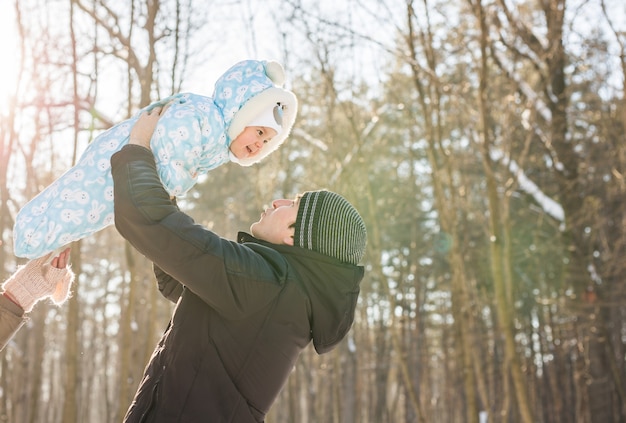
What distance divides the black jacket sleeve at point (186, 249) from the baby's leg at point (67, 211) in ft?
1.23

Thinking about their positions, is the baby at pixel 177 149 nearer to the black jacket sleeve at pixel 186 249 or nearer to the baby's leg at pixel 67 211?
the baby's leg at pixel 67 211

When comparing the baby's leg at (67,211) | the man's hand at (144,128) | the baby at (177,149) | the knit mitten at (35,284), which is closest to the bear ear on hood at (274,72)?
the baby at (177,149)

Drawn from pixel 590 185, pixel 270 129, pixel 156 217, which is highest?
pixel 590 185

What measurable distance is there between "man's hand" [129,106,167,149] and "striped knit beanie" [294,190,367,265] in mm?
431

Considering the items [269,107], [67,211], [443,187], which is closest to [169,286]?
[67,211]

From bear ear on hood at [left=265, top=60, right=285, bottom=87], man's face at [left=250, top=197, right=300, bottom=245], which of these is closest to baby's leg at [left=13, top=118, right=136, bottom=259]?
man's face at [left=250, top=197, right=300, bottom=245]

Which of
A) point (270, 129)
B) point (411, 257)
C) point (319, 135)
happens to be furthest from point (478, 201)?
point (270, 129)

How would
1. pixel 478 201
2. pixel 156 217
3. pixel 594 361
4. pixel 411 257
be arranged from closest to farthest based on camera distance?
1. pixel 156 217
2. pixel 594 361
3. pixel 478 201
4. pixel 411 257

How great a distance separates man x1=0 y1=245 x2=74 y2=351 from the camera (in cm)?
187

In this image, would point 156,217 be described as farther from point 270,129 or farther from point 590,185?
point 590,185

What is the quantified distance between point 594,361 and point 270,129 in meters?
8.82

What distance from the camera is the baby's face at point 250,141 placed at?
2092 millimetres

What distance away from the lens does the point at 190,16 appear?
581 cm

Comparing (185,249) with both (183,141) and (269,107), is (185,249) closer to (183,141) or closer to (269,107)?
(183,141)
